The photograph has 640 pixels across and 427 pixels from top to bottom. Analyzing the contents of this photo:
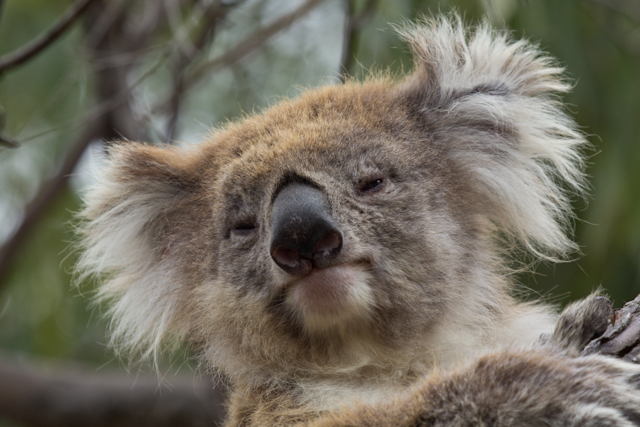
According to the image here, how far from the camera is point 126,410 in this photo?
5.11m

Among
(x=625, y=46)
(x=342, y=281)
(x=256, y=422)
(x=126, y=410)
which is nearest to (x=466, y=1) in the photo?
(x=625, y=46)

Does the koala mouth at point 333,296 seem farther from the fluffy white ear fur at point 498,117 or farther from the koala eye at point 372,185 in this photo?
the fluffy white ear fur at point 498,117

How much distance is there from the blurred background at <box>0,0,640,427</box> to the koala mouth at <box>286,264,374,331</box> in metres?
1.42

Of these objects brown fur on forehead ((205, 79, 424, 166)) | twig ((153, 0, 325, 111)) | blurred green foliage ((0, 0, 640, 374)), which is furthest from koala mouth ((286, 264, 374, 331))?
twig ((153, 0, 325, 111))

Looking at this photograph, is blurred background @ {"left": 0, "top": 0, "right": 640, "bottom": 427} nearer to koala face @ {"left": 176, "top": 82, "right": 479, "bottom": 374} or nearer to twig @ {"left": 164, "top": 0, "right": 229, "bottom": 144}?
twig @ {"left": 164, "top": 0, "right": 229, "bottom": 144}

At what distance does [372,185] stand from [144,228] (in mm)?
1199

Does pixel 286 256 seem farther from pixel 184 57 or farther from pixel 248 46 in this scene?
pixel 248 46

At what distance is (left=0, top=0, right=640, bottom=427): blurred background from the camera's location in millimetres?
4004

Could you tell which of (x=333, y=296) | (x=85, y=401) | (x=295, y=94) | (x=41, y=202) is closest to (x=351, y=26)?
(x=295, y=94)

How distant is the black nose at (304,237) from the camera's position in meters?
2.17

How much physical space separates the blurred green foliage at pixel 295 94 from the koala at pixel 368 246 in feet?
1.68

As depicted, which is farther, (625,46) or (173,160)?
(625,46)

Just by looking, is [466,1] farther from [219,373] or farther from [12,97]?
[12,97]

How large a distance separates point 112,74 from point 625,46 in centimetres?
348
